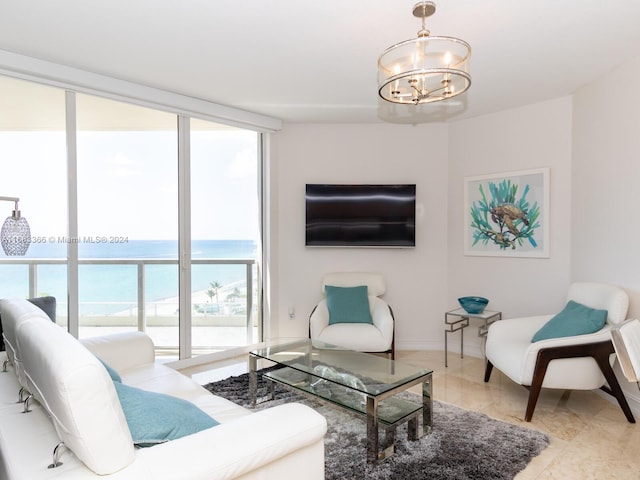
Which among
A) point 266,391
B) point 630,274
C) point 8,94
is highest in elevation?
point 8,94

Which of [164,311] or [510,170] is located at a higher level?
[510,170]

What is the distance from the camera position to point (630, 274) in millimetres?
3031

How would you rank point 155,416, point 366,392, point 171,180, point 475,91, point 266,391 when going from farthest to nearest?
point 171,180 < point 475,91 < point 266,391 < point 366,392 < point 155,416

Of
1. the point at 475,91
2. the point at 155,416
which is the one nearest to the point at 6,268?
the point at 155,416

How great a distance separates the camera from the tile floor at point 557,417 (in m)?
2.23

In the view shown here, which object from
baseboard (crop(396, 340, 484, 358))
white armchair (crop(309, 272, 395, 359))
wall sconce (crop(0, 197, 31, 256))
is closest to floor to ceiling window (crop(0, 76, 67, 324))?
wall sconce (crop(0, 197, 31, 256))

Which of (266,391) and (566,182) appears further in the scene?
(566,182)

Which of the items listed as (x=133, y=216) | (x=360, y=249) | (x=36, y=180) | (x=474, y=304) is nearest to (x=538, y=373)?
(x=474, y=304)

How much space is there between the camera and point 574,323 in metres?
2.99

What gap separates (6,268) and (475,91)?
162 inches

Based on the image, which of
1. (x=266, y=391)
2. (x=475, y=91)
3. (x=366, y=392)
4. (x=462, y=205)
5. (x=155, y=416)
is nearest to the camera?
(x=155, y=416)

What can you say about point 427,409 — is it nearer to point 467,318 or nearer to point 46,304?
point 467,318

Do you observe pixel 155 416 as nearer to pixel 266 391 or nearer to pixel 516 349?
pixel 266 391

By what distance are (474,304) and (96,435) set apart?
3.57m
